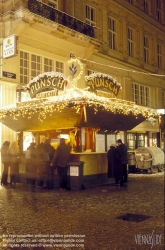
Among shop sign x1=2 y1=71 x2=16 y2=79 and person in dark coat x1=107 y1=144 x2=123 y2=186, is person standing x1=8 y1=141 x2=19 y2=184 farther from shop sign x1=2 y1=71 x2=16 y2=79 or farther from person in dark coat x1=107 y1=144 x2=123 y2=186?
shop sign x1=2 y1=71 x2=16 y2=79

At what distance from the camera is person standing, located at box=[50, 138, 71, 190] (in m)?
11.2

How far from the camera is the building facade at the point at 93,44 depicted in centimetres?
1565

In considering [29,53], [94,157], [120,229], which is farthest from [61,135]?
[120,229]

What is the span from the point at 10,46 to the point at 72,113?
511 centimetres

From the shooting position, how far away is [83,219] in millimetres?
6734

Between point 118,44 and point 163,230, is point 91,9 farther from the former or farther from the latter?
point 163,230

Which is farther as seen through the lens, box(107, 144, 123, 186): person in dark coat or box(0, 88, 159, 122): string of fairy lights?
box(107, 144, 123, 186): person in dark coat

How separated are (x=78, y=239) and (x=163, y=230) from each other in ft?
5.42

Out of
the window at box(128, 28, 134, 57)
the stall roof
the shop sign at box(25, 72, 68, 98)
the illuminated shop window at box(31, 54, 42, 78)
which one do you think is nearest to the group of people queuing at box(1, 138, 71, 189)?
the stall roof

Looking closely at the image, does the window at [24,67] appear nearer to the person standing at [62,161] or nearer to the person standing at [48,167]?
the person standing at [48,167]
